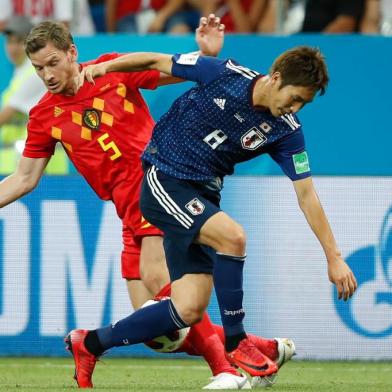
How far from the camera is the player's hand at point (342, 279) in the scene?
5816mm

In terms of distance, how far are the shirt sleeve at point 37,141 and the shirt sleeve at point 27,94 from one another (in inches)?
143

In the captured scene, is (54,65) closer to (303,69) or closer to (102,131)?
(102,131)

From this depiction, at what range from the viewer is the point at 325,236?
19.8 ft

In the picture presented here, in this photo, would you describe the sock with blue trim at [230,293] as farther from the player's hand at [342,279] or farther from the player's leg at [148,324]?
the player's hand at [342,279]

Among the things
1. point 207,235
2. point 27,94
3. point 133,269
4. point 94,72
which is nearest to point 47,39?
point 94,72

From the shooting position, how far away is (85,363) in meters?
6.47

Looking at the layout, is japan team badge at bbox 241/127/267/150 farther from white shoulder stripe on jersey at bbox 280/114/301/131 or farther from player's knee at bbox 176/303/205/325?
player's knee at bbox 176/303/205/325

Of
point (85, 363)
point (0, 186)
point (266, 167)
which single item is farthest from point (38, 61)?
point (266, 167)

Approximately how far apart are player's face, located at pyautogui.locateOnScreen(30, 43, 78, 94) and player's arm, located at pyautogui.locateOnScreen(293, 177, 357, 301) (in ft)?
4.82

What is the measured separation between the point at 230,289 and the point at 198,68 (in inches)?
43.4

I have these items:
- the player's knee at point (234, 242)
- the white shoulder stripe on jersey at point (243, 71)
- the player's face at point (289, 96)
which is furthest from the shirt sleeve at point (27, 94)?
the player's face at point (289, 96)

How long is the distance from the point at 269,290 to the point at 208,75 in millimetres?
3261

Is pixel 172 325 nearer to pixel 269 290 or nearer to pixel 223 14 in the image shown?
pixel 269 290

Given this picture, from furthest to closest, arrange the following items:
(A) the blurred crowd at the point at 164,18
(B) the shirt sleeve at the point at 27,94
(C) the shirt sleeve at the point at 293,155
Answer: (A) the blurred crowd at the point at 164,18 < (B) the shirt sleeve at the point at 27,94 < (C) the shirt sleeve at the point at 293,155
